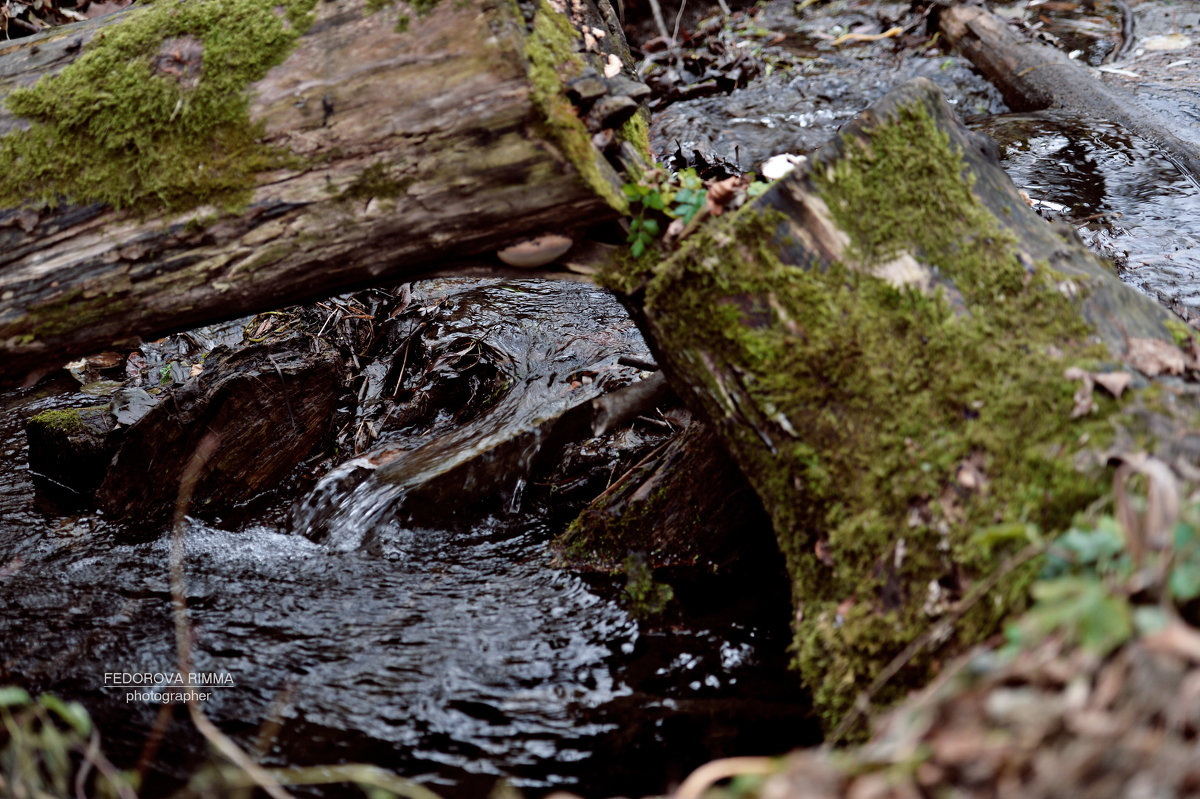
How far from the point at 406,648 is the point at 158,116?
2.02 m

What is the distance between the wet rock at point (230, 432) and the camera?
12.9ft

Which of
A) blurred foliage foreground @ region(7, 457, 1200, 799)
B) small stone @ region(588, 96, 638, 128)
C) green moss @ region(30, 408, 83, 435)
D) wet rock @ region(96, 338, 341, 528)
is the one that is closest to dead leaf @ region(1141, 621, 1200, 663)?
blurred foliage foreground @ region(7, 457, 1200, 799)

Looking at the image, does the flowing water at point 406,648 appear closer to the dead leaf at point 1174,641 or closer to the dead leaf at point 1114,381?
the dead leaf at point 1114,381

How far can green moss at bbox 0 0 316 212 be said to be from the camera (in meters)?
2.39

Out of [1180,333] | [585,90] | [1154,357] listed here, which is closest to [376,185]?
[585,90]

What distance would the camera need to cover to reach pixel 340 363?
4.76 meters

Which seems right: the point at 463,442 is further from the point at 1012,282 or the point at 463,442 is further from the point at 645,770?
the point at 1012,282

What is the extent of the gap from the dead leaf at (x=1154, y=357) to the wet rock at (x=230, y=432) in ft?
12.9

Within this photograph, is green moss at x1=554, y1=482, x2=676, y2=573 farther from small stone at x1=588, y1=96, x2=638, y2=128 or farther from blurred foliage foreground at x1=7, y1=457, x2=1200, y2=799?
blurred foliage foreground at x1=7, y1=457, x2=1200, y2=799

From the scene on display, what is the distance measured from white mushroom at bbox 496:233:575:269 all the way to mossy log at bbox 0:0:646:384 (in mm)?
34

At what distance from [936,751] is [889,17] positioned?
32.7 ft

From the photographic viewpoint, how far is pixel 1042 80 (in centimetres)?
688

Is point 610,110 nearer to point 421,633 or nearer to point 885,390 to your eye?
point 885,390

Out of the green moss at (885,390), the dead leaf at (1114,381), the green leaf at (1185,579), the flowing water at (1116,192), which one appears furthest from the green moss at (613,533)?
the flowing water at (1116,192)
